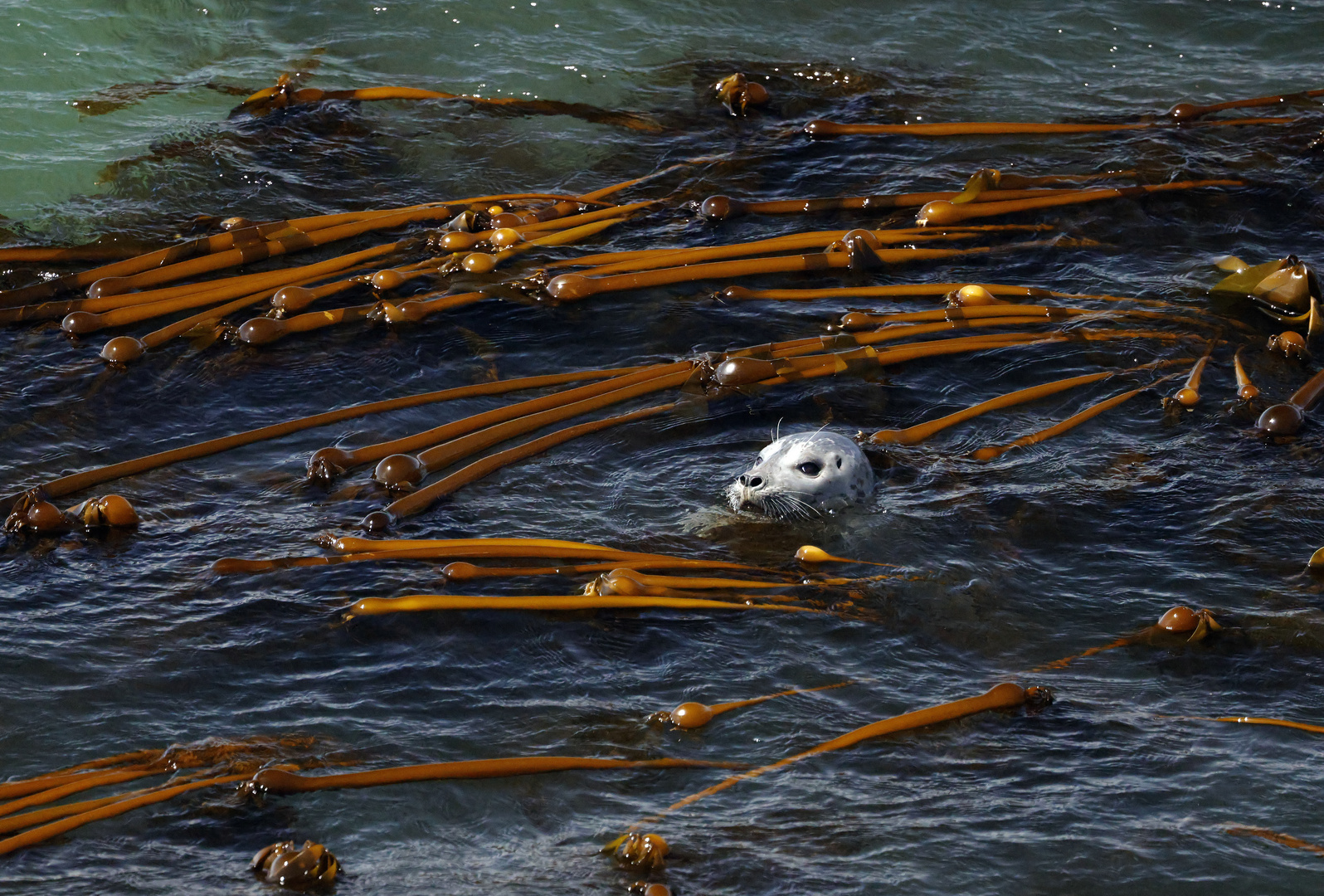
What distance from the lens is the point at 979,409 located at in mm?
5922

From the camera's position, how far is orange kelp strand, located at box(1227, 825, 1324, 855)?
3.62 metres

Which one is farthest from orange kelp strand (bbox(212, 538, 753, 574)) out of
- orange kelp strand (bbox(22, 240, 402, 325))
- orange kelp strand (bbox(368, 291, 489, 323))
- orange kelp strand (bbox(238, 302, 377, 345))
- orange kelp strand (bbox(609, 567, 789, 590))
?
orange kelp strand (bbox(22, 240, 402, 325))

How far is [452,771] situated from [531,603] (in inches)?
33.2

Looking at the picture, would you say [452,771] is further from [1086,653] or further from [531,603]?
[1086,653]

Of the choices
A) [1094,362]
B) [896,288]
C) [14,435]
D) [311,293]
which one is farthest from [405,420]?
[1094,362]

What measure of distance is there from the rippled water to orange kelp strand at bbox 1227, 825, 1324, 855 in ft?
0.13

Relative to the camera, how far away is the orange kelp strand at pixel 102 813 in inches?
136

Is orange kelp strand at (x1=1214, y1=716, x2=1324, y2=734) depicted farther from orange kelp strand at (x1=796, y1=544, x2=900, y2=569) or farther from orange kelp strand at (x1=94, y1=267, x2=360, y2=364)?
orange kelp strand at (x1=94, y1=267, x2=360, y2=364)

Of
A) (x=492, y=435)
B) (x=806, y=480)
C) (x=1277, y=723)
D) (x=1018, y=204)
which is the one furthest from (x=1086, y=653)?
(x=1018, y=204)

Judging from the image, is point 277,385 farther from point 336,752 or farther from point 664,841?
point 664,841

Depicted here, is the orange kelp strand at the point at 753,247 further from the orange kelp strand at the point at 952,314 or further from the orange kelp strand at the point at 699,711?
the orange kelp strand at the point at 699,711

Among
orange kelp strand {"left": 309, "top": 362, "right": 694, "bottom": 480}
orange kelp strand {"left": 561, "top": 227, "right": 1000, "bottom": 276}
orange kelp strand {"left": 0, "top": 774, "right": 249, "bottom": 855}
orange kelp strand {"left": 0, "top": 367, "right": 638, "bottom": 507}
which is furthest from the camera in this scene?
orange kelp strand {"left": 561, "top": 227, "right": 1000, "bottom": 276}

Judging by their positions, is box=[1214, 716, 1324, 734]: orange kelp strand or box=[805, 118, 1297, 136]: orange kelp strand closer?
box=[1214, 716, 1324, 734]: orange kelp strand

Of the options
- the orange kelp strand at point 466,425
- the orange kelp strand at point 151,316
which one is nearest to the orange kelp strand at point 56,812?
the orange kelp strand at point 466,425
